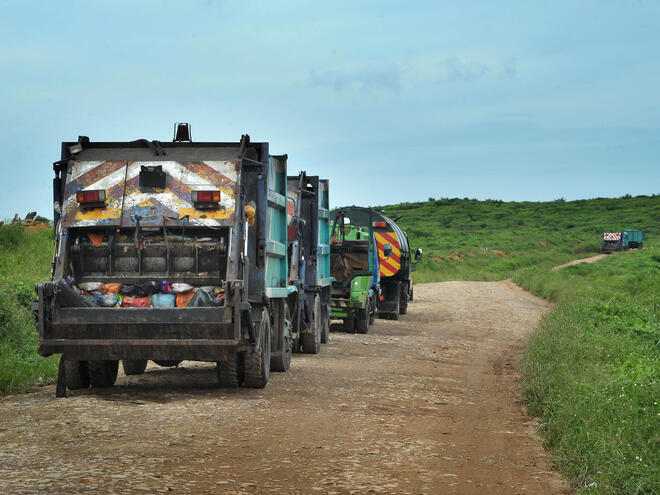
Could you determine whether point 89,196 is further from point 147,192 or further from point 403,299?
point 403,299

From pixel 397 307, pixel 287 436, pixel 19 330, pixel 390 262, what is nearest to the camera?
pixel 287 436

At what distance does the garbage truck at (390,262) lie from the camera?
24281mm

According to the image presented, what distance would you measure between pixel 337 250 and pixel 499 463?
13.6 metres

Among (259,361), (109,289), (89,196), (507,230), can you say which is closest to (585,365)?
(259,361)

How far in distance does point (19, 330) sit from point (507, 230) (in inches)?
3008

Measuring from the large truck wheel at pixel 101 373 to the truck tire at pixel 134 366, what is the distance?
120cm

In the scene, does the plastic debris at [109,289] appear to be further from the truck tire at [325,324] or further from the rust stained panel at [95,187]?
the truck tire at [325,324]

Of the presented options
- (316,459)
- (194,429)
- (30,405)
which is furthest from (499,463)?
(30,405)

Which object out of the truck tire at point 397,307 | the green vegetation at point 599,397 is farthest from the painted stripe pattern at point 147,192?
the truck tire at point 397,307

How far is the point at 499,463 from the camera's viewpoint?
7.34m

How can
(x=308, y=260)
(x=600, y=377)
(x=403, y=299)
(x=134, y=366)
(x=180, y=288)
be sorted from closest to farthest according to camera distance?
1. (x=600, y=377)
2. (x=180, y=288)
3. (x=134, y=366)
4. (x=308, y=260)
5. (x=403, y=299)

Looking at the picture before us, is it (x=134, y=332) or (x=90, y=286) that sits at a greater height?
(x=90, y=286)

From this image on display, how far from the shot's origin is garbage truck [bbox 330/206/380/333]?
20344 millimetres

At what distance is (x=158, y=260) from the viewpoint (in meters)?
10.4
